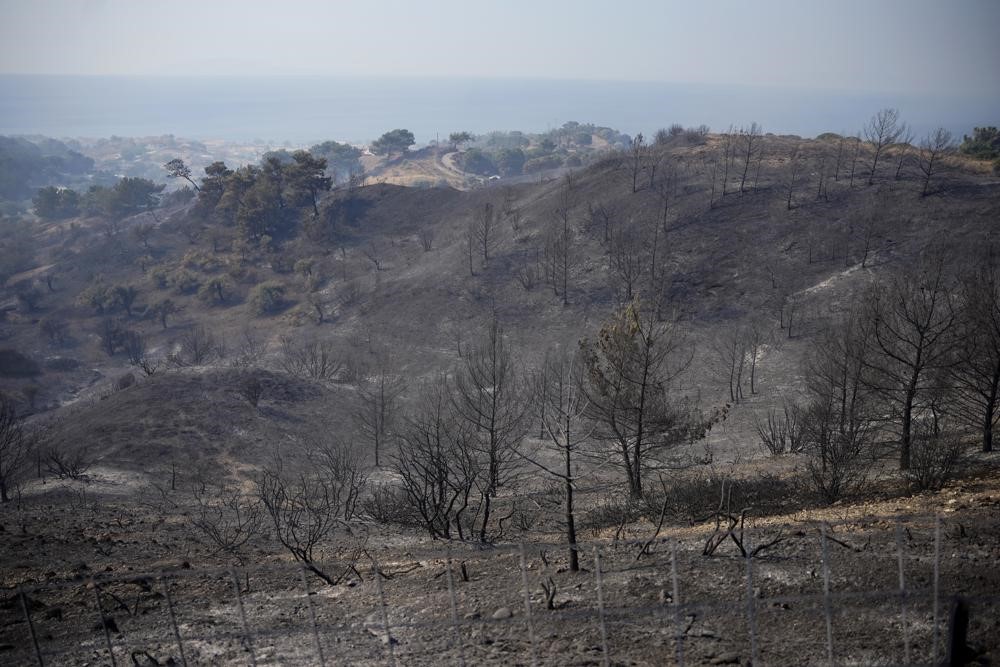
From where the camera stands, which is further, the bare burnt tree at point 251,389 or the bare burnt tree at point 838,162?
the bare burnt tree at point 838,162

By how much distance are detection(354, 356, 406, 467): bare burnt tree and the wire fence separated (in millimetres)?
17738

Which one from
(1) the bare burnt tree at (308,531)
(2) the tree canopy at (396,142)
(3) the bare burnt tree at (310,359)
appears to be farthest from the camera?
(2) the tree canopy at (396,142)

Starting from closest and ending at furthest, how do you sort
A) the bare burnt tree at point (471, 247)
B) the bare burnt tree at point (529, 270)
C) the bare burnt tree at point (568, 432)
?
the bare burnt tree at point (568, 432), the bare burnt tree at point (529, 270), the bare burnt tree at point (471, 247)

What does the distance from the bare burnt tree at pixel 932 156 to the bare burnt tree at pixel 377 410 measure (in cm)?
4360

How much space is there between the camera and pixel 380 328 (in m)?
52.7

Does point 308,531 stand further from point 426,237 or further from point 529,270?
point 426,237

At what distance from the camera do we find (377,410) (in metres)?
33.3

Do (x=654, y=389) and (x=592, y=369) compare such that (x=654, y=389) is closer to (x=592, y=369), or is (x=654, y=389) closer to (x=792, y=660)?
(x=592, y=369)

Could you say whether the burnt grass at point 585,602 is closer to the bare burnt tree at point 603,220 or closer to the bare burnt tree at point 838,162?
the bare burnt tree at point 603,220

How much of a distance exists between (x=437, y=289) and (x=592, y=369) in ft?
127

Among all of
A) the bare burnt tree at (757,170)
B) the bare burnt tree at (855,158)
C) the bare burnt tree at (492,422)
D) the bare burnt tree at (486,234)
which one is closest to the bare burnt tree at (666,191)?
the bare burnt tree at (757,170)

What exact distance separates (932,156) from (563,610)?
55.8m

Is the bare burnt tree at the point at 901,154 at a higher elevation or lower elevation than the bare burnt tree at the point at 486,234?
higher

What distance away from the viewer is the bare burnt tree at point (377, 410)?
30273mm
